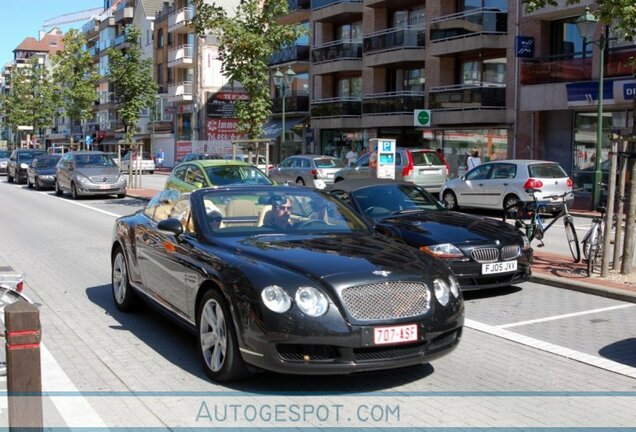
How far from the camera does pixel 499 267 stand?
8.43 metres

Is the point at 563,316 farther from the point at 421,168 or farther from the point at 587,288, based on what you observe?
the point at 421,168

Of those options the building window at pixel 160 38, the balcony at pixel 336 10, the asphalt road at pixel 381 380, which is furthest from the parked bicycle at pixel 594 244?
the building window at pixel 160 38

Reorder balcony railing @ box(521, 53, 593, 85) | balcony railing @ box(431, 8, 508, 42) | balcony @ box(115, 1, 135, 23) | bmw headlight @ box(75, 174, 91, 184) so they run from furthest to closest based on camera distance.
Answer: balcony @ box(115, 1, 135, 23) < balcony railing @ box(431, 8, 508, 42) < balcony railing @ box(521, 53, 593, 85) < bmw headlight @ box(75, 174, 91, 184)

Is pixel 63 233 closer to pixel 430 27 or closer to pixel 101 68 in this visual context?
pixel 430 27

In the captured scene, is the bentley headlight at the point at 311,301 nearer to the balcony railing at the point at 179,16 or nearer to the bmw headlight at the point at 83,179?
the bmw headlight at the point at 83,179

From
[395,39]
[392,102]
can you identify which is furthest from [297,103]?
[395,39]

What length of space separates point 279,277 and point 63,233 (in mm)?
11673

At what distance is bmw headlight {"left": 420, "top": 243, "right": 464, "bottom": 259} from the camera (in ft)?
27.1

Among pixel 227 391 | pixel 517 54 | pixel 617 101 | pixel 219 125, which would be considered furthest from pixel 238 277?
pixel 219 125

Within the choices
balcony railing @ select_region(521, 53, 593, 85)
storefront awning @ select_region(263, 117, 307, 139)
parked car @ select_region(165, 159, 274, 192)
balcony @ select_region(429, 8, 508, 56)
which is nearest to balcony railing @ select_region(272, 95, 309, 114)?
storefront awning @ select_region(263, 117, 307, 139)

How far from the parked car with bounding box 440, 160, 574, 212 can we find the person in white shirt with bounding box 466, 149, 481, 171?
6.96m

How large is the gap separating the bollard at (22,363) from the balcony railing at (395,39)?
34.4 m

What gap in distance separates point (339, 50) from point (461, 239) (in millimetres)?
34653

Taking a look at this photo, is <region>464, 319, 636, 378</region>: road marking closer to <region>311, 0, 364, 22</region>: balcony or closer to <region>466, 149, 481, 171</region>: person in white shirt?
<region>466, 149, 481, 171</region>: person in white shirt
